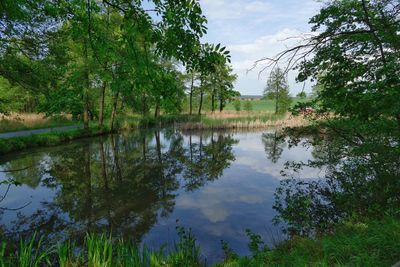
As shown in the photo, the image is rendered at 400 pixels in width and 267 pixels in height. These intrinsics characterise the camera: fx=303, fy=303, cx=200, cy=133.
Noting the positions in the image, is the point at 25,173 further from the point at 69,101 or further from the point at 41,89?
the point at 69,101

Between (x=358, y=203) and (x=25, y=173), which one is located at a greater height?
(x=358, y=203)

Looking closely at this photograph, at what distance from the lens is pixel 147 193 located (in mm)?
11617

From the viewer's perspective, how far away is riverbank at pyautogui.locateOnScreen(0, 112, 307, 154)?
19453 millimetres

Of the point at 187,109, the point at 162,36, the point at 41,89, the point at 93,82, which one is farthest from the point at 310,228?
the point at 187,109

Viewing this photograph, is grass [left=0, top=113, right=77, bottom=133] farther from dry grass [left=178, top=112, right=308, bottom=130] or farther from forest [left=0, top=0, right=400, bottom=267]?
dry grass [left=178, top=112, right=308, bottom=130]

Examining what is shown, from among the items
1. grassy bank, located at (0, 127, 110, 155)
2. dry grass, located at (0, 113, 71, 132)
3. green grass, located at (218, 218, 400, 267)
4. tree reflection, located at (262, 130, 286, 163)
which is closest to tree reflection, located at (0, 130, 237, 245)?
grassy bank, located at (0, 127, 110, 155)

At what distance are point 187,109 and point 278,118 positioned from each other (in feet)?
67.1

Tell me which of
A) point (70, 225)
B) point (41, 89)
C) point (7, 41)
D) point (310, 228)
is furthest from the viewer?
point (41, 89)

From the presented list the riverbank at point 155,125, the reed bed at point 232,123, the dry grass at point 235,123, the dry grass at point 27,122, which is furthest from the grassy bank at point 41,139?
the dry grass at point 235,123

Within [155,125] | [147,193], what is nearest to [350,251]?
[147,193]

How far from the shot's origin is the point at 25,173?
1418cm

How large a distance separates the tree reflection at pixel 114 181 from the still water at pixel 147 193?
3cm

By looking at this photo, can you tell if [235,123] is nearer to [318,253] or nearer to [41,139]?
[41,139]

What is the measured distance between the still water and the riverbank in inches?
42.8
